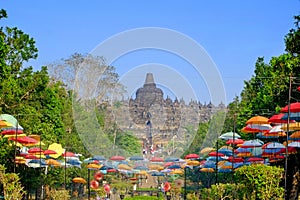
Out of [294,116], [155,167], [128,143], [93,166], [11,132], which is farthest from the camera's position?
[128,143]

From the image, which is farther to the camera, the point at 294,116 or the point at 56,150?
the point at 56,150

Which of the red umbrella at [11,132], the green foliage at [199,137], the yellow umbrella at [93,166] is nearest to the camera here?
the red umbrella at [11,132]

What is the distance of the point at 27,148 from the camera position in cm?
3306

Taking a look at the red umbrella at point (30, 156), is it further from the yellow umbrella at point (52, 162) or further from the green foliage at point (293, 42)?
the green foliage at point (293, 42)

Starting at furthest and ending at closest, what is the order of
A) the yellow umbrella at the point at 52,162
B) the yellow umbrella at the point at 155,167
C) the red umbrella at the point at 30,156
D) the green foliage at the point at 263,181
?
the yellow umbrella at the point at 155,167 < the yellow umbrella at the point at 52,162 < the red umbrella at the point at 30,156 < the green foliage at the point at 263,181

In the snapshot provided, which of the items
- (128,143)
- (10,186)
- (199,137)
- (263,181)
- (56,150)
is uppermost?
(199,137)

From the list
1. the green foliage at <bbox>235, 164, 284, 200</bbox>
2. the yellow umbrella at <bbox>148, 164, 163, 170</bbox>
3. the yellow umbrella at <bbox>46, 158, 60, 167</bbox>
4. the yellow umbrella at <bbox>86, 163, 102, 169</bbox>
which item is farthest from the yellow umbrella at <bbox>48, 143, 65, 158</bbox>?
the yellow umbrella at <bbox>148, 164, 163, 170</bbox>

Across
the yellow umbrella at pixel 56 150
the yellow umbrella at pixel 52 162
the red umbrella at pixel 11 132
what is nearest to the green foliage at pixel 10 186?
the red umbrella at pixel 11 132

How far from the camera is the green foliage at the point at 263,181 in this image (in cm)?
1958

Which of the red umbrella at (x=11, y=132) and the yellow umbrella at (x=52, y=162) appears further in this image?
the yellow umbrella at (x=52, y=162)

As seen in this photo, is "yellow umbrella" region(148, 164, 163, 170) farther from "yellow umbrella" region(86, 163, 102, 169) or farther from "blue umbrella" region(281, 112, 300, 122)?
"blue umbrella" region(281, 112, 300, 122)

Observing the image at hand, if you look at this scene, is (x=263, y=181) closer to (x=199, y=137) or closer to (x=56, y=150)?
(x=56, y=150)

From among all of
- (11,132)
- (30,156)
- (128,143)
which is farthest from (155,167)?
(11,132)

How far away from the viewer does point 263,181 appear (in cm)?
1961
